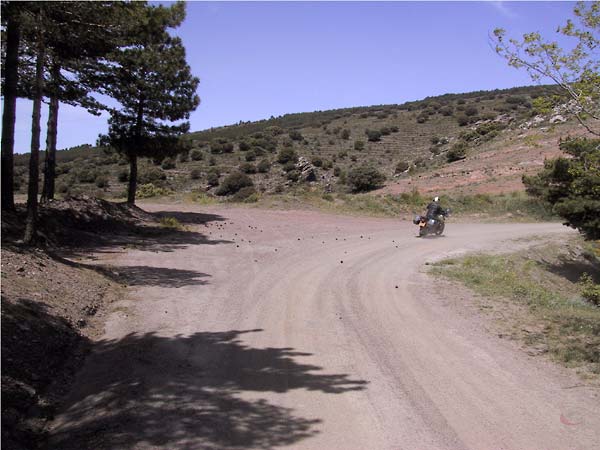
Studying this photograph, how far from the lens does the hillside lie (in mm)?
41688

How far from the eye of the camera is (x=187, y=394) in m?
5.22

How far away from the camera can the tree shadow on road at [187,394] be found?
14.4 ft

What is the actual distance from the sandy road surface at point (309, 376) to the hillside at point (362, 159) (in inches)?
799

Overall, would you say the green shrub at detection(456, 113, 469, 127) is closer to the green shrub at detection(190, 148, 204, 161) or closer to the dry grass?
the green shrub at detection(190, 148, 204, 161)

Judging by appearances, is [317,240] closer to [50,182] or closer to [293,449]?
[50,182]

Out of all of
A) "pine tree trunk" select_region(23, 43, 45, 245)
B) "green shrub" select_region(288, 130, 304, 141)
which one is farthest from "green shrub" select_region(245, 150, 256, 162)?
"pine tree trunk" select_region(23, 43, 45, 245)

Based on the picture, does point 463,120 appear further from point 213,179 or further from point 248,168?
point 213,179

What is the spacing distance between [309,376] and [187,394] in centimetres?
135

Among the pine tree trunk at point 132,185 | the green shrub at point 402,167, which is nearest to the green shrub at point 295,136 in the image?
the green shrub at point 402,167

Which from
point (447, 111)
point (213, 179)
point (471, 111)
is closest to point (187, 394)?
point (213, 179)

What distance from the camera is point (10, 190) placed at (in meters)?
14.6

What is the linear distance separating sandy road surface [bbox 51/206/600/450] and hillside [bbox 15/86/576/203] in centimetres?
2030

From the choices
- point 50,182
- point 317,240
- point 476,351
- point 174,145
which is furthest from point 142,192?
point 476,351

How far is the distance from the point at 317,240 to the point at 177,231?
5.58m
